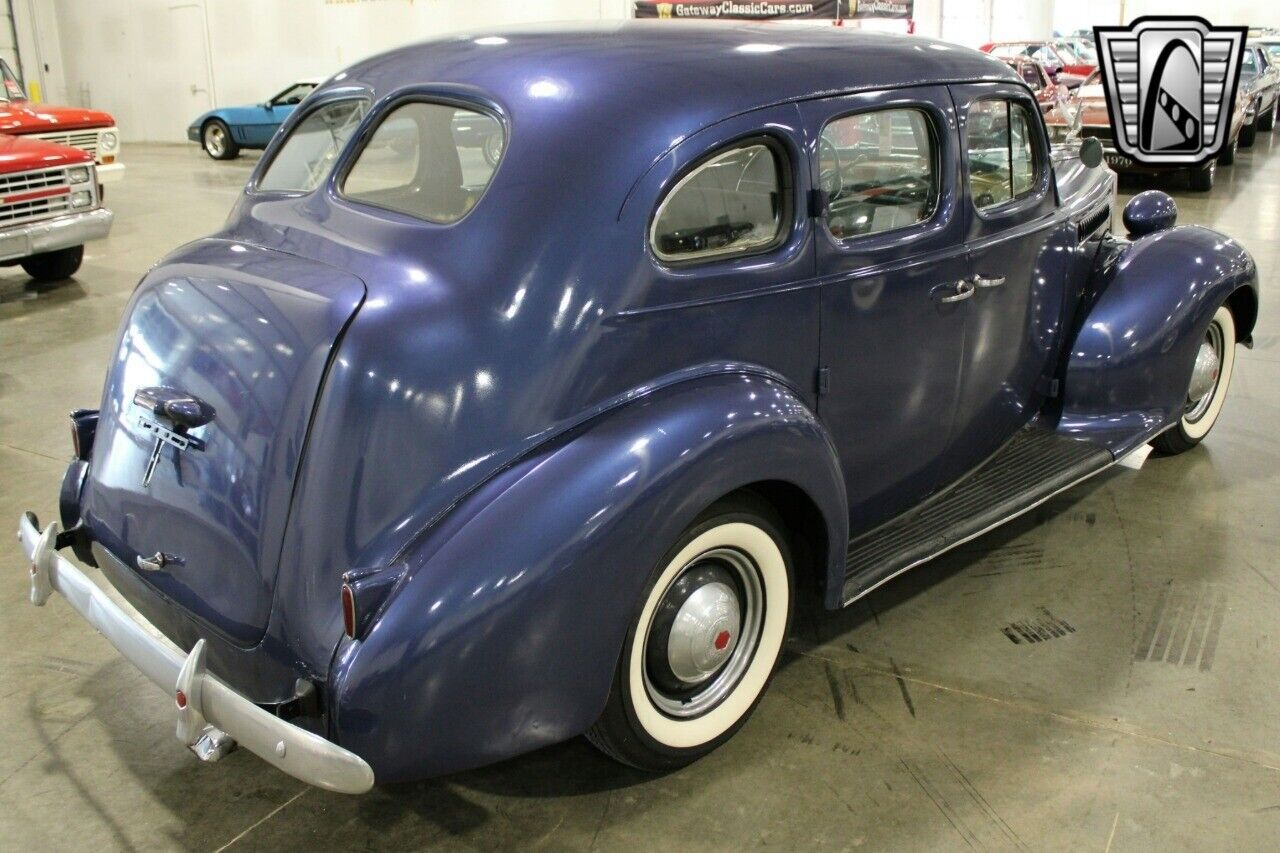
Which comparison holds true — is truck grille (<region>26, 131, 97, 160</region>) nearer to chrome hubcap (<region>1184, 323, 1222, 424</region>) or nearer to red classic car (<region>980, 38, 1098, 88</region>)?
chrome hubcap (<region>1184, 323, 1222, 424</region>)

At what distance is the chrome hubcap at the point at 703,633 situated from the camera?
2.57m

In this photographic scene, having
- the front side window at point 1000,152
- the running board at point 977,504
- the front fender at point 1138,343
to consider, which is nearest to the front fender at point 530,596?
the running board at point 977,504

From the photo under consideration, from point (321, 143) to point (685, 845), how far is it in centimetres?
221

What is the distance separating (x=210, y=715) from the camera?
229 centimetres

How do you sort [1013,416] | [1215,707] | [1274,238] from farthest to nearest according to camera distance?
1. [1274,238]
2. [1013,416]
3. [1215,707]

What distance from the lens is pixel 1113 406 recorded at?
394 centimetres

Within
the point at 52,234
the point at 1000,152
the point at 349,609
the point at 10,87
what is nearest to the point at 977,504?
the point at 1000,152

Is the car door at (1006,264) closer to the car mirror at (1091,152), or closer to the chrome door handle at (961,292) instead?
the chrome door handle at (961,292)

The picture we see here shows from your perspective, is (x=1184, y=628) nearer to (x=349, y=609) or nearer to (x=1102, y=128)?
(x=349, y=609)

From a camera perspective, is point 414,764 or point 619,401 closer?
point 414,764

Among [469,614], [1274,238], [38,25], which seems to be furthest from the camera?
[38,25]

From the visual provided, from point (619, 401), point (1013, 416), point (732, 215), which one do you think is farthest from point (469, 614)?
point (1013, 416)

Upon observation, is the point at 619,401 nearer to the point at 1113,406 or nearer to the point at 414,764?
the point at 414,764

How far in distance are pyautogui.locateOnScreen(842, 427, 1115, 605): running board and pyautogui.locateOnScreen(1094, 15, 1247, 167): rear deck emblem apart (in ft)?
30.0
